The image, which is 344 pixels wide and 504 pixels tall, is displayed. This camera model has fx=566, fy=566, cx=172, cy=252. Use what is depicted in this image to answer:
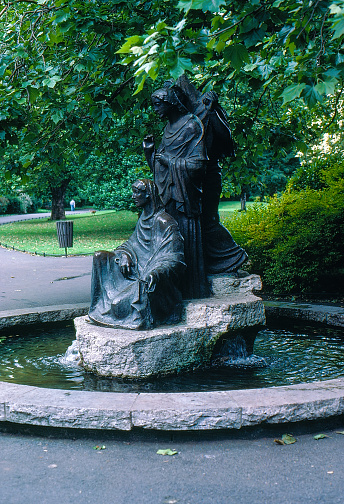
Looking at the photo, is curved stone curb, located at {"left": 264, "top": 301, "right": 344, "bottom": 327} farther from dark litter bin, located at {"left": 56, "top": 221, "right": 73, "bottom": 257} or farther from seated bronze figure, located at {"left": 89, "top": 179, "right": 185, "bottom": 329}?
dark litter bin, located at {"left": 56, "top": 221, "right": 73, "bottom": 257}

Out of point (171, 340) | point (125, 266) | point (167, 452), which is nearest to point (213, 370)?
point (171, 340)

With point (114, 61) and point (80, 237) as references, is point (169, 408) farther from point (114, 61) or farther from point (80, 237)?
point (80, 237)

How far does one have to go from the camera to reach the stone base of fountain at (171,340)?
5.23 meters

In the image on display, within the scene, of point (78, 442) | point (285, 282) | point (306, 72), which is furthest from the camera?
point (285, 282)

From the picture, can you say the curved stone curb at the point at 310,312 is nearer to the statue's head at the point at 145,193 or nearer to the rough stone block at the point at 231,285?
the rough stone block at the point at 231,285

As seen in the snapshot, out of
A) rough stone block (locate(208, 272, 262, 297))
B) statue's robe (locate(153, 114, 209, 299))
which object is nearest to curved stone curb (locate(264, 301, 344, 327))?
rough stone block (locate(208, 272, 262, 297))

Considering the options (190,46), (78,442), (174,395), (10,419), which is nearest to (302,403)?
(174,395)

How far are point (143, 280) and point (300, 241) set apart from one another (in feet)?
18.1

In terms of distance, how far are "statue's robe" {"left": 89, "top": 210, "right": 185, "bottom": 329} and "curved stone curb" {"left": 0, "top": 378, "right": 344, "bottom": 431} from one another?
130 cm

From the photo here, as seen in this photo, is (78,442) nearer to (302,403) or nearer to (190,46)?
(302,403)

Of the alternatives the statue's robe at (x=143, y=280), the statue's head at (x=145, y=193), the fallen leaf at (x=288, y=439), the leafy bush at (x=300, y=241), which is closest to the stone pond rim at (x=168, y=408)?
the fallen leaf at (x=288, y=439)

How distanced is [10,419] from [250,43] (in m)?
3.68

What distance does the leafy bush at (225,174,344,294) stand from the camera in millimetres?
10516

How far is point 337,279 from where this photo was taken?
36.7ft
